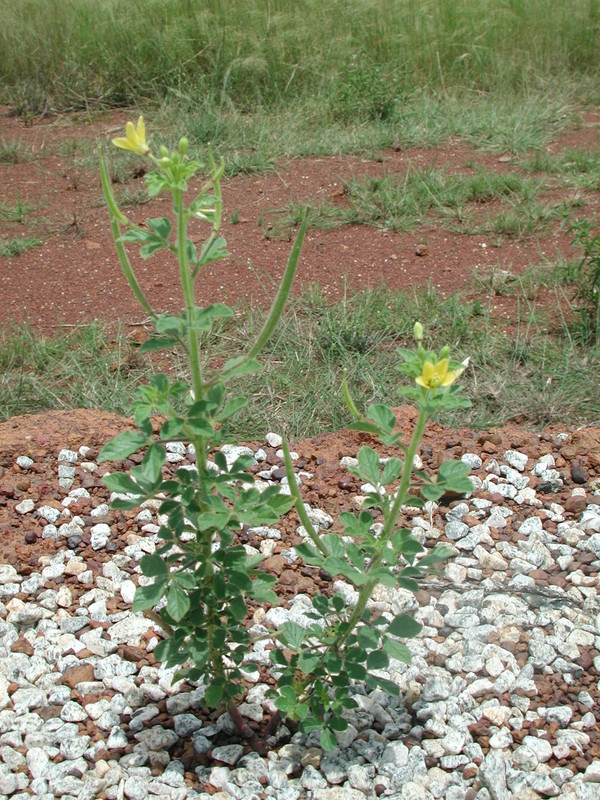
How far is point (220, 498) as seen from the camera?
168 cm

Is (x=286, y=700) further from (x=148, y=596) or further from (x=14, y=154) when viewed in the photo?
(x=14, y=154)

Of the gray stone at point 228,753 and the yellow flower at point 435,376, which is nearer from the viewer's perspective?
the yellow flower at point 435,376

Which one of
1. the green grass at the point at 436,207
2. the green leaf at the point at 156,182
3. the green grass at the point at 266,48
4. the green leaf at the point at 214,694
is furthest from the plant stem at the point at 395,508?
the green grass at the point at 266,48

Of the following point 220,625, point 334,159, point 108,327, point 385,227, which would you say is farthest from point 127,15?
point 220,625

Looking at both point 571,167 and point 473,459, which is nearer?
point 473,459

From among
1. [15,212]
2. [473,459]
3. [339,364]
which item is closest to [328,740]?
[473,459]

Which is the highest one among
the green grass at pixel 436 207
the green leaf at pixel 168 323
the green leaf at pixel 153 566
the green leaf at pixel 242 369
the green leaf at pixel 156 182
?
the green leaf at pixel 156 182

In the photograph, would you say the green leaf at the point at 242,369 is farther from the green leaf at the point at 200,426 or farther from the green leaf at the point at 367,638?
the green leaf at the point at 367,638

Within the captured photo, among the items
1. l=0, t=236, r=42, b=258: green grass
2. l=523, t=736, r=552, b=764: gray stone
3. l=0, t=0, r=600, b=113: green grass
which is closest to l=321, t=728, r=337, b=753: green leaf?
l=523, t=736, r=552, b=764: gray stone

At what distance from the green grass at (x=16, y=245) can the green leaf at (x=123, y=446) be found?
10.2ft

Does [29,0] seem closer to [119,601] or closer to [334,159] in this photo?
[334,159]

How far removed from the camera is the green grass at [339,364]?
Result: 3.18 metres

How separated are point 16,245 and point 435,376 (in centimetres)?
337

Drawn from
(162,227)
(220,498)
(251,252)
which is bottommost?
(251,252)
